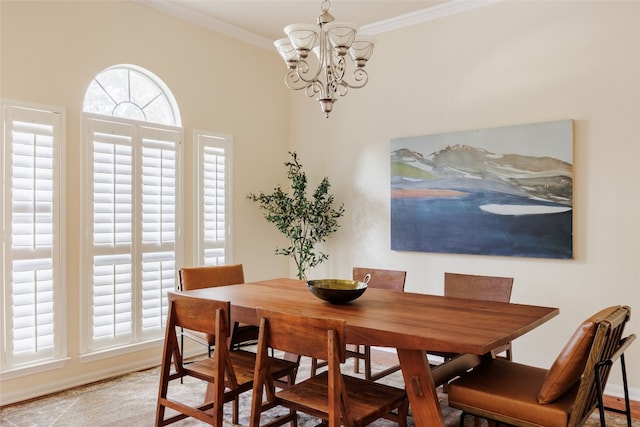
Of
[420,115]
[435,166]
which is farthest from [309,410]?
[420,115]

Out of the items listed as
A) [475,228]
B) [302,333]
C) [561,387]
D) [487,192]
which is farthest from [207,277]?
[561,387]

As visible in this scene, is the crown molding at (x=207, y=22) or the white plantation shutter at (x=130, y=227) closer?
the white plantation shutter at (x=130, y=227)

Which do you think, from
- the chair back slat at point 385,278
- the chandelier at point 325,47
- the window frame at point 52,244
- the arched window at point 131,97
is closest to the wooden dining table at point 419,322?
the chair back slat at point 385,278

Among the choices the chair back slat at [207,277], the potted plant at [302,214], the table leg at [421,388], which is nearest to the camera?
the table leg at [421,388]

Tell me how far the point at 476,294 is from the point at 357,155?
6.61 ft

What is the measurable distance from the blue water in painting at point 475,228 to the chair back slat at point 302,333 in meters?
2.28

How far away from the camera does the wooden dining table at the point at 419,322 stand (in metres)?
2.02

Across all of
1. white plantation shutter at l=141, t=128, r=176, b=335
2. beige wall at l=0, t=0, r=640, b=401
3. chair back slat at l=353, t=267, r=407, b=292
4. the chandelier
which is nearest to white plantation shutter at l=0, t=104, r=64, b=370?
beige wall at l=0, t=0, r=640, b=401

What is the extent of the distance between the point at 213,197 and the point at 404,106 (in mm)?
1918

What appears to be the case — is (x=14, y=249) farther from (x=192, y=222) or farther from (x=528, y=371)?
(x=528, y=371)

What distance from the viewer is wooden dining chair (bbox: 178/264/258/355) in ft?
11.3

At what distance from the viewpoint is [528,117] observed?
12.4 ft

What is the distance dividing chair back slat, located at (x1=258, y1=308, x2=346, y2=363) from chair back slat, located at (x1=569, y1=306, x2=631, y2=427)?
913mm

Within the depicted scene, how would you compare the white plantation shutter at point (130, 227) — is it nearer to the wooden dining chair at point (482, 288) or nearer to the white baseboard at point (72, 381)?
the white baseboard at point (72, 381)
